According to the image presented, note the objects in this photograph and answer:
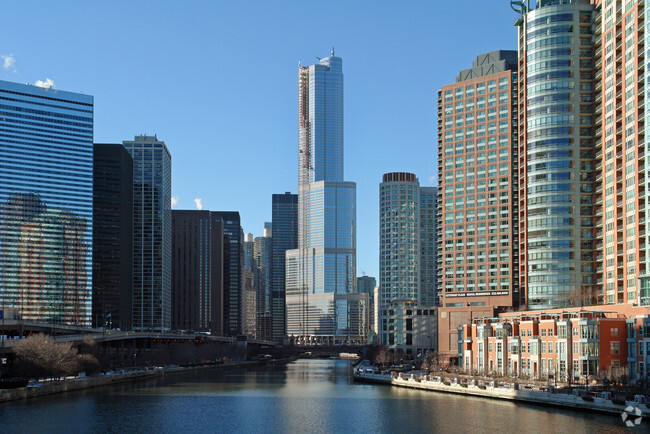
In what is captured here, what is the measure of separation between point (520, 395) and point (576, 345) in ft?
68.3

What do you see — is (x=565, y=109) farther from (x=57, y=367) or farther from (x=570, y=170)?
(x=57, y=367)

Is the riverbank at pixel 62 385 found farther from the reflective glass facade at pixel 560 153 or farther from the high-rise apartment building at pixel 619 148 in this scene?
the high-rise apartment building at pixel 619 148

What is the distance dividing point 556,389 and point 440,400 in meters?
17.2

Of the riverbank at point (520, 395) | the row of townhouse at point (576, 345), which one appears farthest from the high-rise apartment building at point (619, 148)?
the riverbank at point (520, 395)

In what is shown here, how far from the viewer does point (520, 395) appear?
12150 cm

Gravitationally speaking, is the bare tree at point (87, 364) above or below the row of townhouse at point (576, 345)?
below

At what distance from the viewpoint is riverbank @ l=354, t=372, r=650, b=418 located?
10275 centimetres

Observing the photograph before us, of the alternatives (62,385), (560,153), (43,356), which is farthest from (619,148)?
(43,356)

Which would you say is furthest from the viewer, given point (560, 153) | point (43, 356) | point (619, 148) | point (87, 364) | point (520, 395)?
point (560, 153)

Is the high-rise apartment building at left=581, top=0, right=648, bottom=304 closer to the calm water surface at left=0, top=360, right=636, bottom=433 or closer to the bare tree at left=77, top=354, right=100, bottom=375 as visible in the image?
the calm water surface at left=0, top=360, right=636, bottom=433

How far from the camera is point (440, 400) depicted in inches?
5030

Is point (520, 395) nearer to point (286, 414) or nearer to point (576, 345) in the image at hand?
point (576, 345)

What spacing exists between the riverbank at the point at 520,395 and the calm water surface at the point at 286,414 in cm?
256

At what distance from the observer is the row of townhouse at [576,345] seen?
13038 cm
